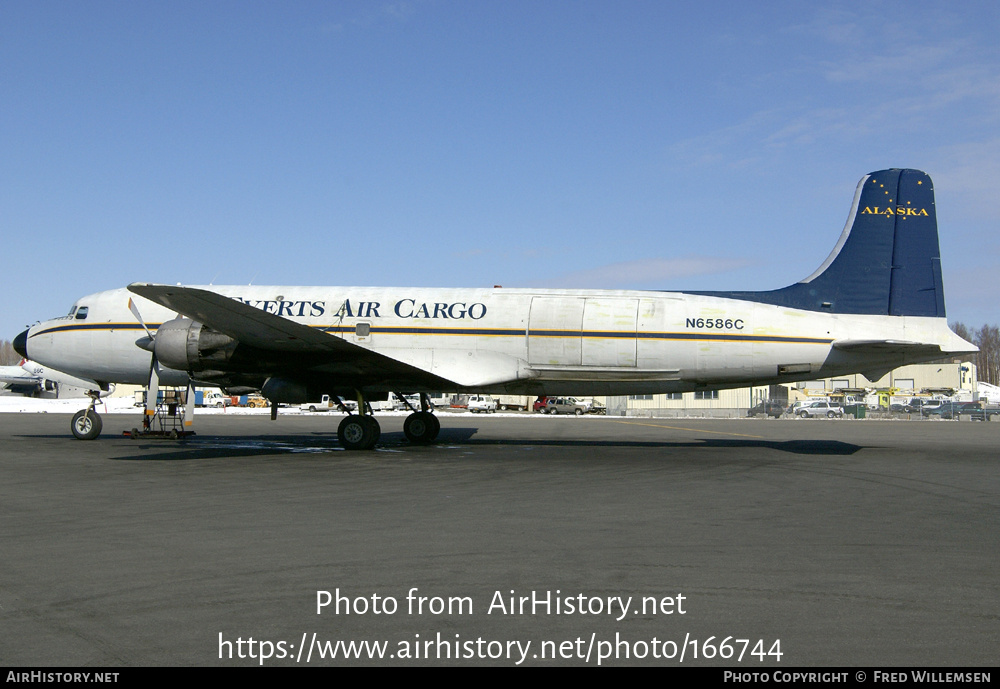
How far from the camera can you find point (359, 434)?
19.3 m

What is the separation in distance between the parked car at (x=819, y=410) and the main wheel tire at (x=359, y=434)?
155ft

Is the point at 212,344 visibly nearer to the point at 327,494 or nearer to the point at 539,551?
the point at 327,494

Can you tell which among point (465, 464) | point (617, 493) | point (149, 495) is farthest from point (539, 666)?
point (465, 464)

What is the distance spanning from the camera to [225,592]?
6.12 meters

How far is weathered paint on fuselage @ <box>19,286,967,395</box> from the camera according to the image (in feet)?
65.3

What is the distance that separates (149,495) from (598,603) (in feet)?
26.7

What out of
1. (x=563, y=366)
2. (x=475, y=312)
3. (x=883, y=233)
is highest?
(x=883, y=233)

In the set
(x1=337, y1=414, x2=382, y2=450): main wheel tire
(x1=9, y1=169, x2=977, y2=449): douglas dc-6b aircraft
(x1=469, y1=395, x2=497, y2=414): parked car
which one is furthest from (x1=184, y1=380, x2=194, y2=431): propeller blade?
(x1=469, y1=395, x2=497, y2=414): parked car

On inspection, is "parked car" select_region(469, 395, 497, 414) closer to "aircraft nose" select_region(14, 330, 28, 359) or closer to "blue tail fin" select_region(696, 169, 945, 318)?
"aircraft nose" select_region(14, 330, 28, 359)

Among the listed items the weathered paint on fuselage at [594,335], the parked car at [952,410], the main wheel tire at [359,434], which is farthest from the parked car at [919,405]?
the main wheel tire at [359,434]

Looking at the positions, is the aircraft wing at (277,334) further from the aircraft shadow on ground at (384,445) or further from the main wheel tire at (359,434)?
the aircraft shadow on ground at (384,445)

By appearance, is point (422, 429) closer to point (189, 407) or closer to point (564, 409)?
point (189, 407)

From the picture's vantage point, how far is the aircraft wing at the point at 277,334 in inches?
618
